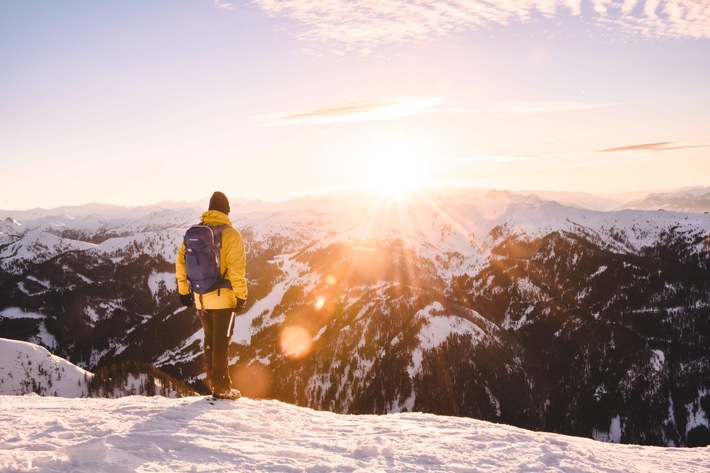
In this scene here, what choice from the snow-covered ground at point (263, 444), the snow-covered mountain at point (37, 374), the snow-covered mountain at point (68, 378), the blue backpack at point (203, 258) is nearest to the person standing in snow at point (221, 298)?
the blue backpack at point (203, 258)

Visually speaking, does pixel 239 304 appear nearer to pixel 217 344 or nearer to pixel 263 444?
pixel 217 344

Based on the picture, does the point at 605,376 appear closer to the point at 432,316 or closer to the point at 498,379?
the point at 498,379

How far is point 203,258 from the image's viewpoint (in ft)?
30.0

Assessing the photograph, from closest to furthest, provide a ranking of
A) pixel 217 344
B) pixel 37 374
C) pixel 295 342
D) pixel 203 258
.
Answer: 1. pixel 203 258
2. pixel 217 344
3. pixel 37 374
4. pixel 295 342

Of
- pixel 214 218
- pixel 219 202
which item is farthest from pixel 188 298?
pixel 219 202

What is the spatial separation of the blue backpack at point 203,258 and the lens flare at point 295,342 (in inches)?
5992

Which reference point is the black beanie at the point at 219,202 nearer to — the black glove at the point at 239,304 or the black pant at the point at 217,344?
the black glove at the point at 239,304

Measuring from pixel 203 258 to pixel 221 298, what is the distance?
1.00m

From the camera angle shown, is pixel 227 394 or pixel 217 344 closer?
pixel 217 344

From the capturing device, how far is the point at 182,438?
6590 millimetres

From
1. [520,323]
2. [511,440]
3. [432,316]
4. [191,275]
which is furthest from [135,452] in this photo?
[520,323]

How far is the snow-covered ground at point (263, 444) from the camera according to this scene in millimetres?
5578

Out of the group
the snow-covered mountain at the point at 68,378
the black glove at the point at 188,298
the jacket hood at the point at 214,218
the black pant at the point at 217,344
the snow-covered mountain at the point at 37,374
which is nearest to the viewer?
the jacket hood at the point at 214,218

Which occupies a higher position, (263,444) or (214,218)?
(214,218)
